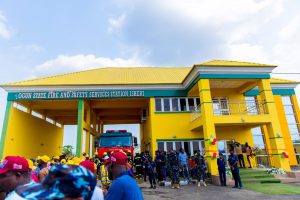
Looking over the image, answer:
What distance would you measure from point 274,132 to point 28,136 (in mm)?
19626

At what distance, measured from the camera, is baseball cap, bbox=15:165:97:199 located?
49.3 inches

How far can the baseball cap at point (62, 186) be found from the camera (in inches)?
49.3

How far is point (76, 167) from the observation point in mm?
1357

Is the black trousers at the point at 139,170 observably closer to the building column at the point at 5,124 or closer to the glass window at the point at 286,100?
the building column at the point at 5,124

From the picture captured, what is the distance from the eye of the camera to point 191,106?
18.7 meters

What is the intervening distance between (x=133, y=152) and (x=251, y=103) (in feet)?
35.7

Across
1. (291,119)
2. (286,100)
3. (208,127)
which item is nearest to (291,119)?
(291,119)

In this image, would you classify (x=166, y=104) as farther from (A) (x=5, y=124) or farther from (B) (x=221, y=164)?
(A) (x=5, y=124)

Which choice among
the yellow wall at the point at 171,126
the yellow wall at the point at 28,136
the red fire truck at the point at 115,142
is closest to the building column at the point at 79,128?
the red fire truck at the point at 115,142

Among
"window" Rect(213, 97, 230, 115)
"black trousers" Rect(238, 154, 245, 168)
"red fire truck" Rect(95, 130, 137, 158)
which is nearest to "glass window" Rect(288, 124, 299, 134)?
"window" Rect(213, 97, 230, 115)

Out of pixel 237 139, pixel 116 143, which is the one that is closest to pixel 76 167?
pixel 116 143

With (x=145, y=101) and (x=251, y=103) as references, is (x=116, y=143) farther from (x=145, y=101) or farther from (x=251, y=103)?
(x=251, y=103)

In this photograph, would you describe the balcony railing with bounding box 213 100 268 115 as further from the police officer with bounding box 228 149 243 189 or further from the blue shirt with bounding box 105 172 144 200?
the blue shirt with bounding box 105 172 144 200

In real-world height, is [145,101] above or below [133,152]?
above
